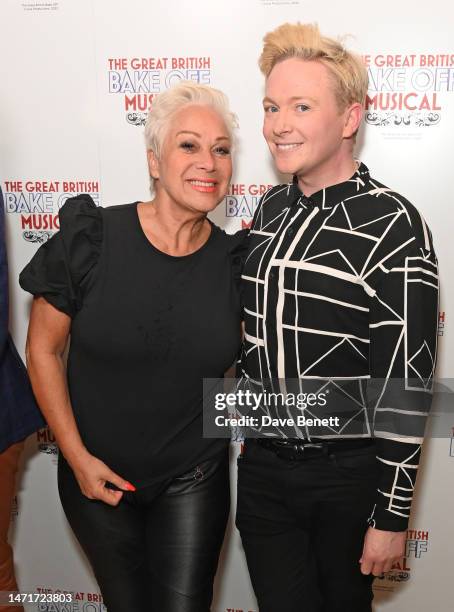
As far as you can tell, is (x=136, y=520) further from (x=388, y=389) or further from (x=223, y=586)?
(x=223, y=586)

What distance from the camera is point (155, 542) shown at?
1466 mm

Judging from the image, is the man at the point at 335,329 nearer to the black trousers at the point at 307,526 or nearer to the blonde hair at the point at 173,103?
the black trousers at the point at 307,526

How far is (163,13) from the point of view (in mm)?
1899

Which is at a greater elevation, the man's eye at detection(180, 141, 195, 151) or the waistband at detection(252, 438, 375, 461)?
the man's eye at detection(180, 141, 195, 151)

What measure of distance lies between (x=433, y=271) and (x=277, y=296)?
33 cm

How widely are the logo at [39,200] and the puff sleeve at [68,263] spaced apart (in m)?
0.69

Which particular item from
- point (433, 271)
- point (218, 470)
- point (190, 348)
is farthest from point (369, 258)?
point (218, 470)

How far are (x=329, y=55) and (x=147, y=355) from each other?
0.75 metres

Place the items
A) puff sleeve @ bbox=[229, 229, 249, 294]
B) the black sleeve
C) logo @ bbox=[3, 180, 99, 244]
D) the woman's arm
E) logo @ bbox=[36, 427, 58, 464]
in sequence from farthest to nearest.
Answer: logo @ bbox=[36, 427, 58, 464], logo @ bbox=[3, 180, 99, 244], puff sleeve @ bbox=[229, 229, 249, 294], the woman's arm, the black sleeve

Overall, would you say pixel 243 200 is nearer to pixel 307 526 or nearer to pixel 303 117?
pixel 303 117

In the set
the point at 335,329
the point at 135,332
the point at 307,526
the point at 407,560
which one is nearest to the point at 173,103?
the point at 135,332

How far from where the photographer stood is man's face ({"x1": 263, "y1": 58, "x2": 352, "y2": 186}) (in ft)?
4.11

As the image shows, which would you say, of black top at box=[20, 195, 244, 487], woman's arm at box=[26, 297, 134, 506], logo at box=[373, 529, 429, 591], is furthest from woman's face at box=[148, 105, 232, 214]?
logo at box=[373, 529, 429, 591]

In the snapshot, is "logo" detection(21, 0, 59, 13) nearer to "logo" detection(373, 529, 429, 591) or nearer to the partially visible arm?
the partially visible arm
